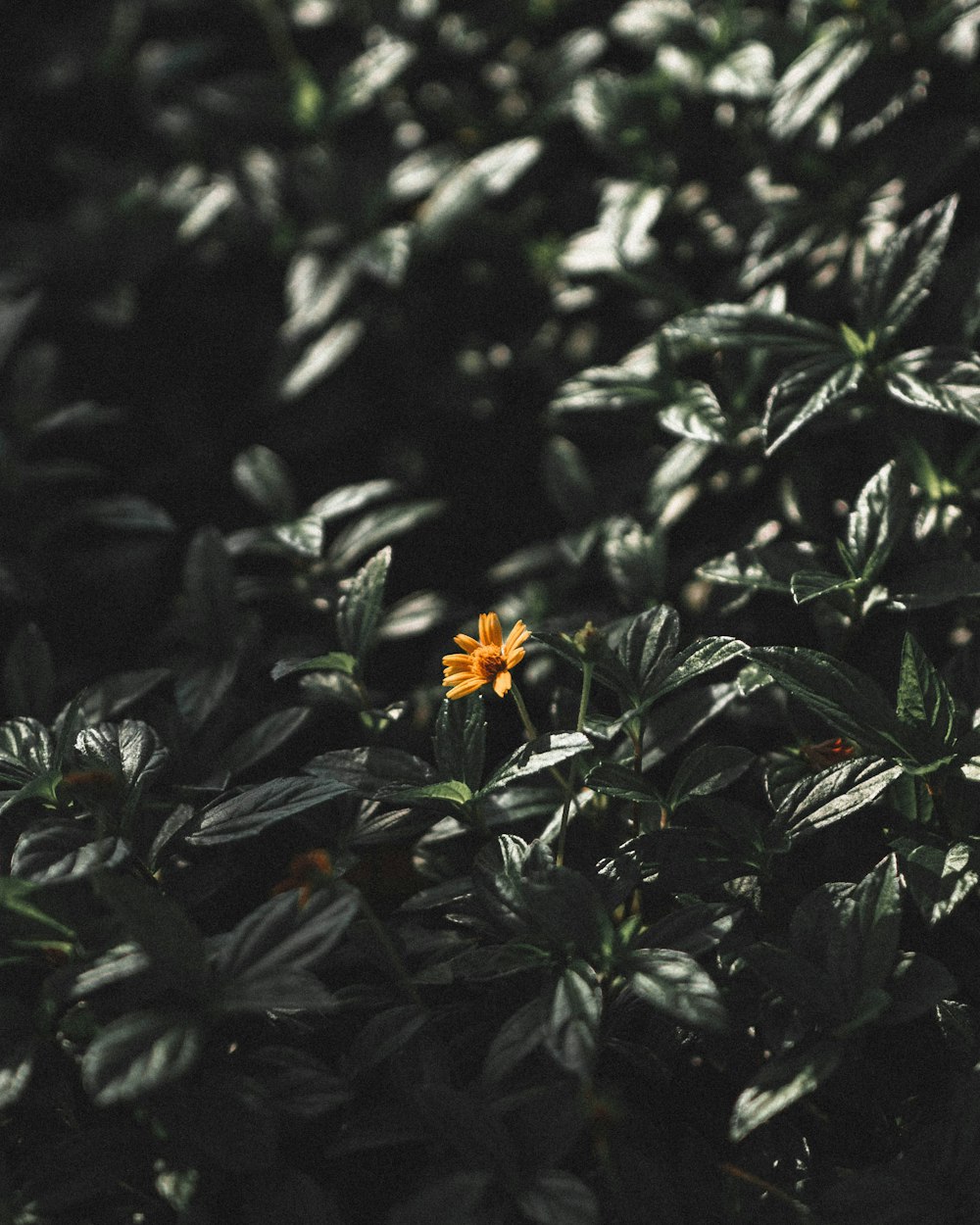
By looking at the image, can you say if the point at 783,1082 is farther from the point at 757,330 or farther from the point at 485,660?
the point at 757,330

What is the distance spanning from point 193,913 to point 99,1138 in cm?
27

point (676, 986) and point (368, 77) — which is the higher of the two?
point (368, 77)

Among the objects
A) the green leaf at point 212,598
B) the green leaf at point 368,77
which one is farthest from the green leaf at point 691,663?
the green leaf at point 368,77

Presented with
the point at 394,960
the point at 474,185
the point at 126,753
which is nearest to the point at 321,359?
the point at 474,185

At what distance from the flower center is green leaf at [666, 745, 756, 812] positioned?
0.73ft

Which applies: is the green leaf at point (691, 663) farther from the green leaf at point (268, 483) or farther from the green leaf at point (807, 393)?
the green leaf at point (268, 483)

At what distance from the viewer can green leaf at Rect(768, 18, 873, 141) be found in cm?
163

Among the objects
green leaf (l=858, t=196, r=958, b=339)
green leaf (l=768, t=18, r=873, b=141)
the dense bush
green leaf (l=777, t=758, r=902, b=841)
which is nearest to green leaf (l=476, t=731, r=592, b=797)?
the dense bush

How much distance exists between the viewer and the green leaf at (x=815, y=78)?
1.63 metres

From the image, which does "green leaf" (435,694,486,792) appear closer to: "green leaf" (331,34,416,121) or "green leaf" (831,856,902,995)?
"green leaf" (831,856,902,995)

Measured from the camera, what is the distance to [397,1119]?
1.00 m

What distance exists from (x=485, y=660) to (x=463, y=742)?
97 mm

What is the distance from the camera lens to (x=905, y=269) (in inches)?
55.6

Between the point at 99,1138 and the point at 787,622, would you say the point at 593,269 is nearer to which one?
the point at 787,622
